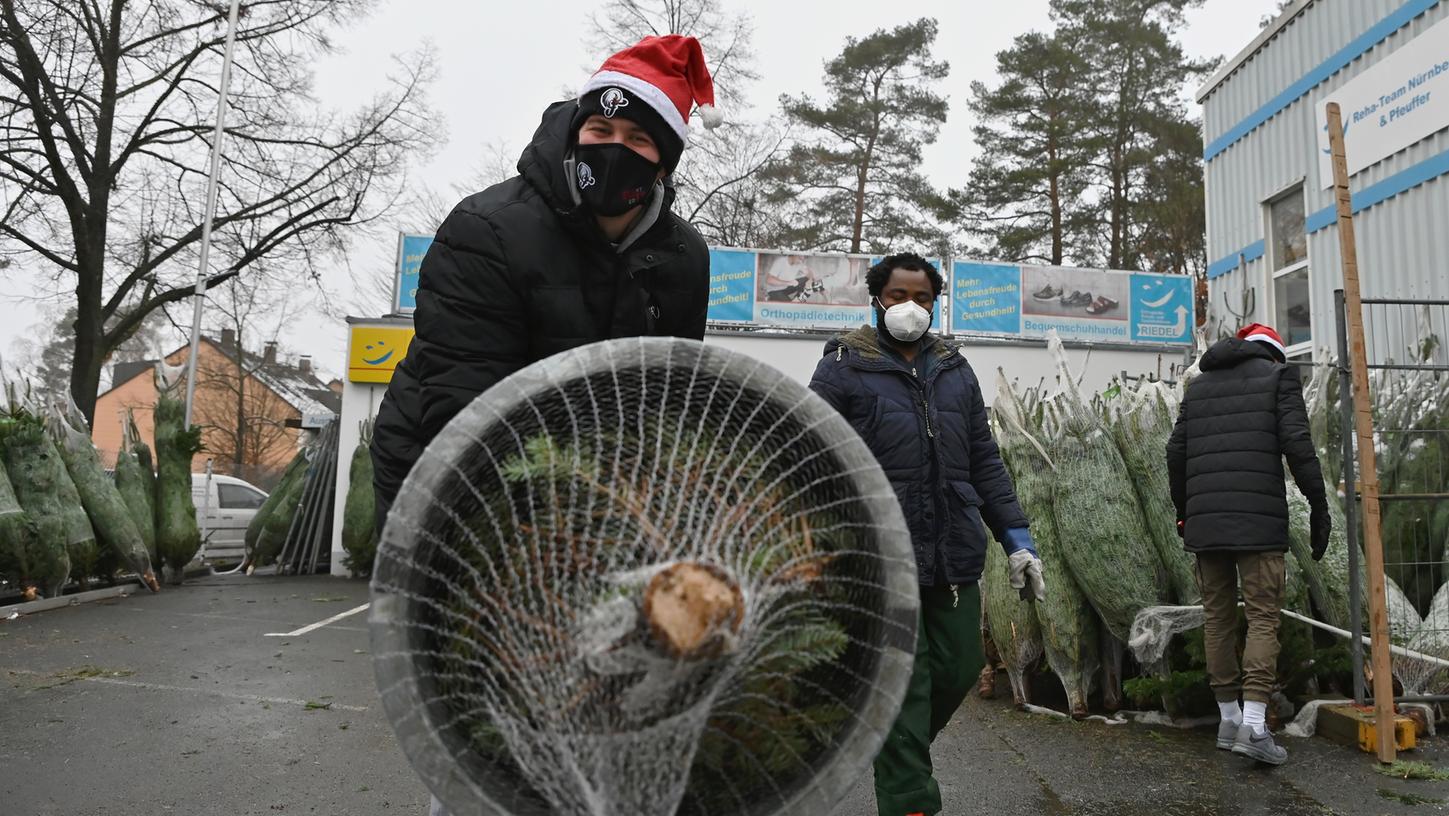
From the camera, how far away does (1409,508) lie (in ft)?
15.6

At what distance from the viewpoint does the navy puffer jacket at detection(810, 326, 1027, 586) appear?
306 centimetres

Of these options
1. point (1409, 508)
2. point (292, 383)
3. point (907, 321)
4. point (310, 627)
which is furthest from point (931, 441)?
point (292, 383)

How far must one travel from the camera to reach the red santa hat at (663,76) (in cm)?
202

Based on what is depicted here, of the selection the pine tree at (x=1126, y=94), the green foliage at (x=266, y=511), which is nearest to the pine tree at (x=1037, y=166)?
the pine tree at (x=1126, y=94)

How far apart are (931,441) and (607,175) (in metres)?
1.57

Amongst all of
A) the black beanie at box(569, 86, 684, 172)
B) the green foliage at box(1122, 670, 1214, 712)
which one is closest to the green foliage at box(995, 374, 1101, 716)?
the green foliage at box(1122, 670, 1214, 712)

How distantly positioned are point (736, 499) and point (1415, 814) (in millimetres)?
3393

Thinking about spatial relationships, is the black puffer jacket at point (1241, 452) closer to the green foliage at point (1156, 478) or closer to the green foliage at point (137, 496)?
the green foliage at point (1156, 478)

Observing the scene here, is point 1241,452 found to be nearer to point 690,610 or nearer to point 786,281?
point 690,610

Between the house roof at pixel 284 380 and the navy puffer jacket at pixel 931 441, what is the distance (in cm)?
3794

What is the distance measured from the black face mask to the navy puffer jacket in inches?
53.5

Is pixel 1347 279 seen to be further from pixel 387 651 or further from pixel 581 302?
pixel 387 651

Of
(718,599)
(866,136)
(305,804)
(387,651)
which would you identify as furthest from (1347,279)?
(866,136)

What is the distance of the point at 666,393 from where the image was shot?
159 centimetres
